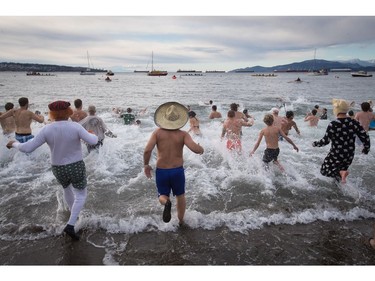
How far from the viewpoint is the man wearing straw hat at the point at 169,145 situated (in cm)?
407

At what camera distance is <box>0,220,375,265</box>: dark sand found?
3.82 metres

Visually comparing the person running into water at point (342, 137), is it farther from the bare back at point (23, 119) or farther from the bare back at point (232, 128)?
the bare back at point (23, 119)

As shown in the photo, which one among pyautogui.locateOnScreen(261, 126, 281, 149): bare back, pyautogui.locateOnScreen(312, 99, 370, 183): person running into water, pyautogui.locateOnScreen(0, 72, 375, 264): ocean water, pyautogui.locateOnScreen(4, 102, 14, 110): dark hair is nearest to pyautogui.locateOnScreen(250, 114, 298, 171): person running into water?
pyautogui.locateOnScreen(261, 126, 281, 149): bare back

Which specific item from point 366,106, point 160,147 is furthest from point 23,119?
point 366,106

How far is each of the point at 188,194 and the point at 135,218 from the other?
4.99 feet

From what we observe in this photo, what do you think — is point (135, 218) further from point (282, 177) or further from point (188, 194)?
point (282, 177)

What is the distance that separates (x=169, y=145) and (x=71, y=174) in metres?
1.53

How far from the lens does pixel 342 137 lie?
16.7 feet

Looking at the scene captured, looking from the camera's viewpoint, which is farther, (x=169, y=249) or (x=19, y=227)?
(x=19, y=227)

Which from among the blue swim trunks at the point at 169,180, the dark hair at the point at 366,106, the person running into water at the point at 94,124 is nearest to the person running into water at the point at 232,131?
the person running into water at the point at 94,124

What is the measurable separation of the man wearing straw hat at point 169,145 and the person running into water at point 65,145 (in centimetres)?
94

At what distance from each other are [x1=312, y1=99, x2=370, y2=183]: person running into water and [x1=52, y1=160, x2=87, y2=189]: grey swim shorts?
4.33 meters

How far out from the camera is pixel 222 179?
7031 mm

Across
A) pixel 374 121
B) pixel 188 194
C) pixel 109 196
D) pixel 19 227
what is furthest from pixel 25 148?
pixel 374 121
